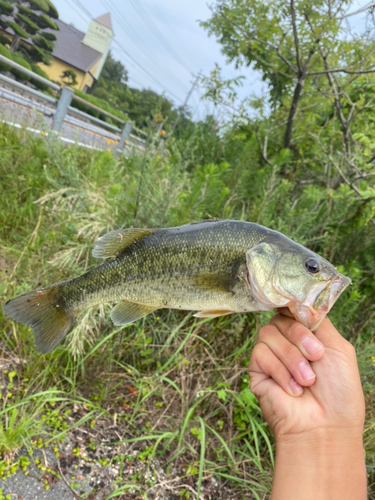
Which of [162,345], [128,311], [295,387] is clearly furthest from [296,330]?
[162,345]

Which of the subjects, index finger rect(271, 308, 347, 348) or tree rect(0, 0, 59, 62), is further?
tree rect(0, 0, 59, 62)

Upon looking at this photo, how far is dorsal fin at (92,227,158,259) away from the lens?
162cm

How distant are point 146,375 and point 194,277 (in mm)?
1985

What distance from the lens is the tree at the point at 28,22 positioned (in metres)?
6.50

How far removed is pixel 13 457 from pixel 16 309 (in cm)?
154

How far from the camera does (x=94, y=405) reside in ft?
9.59

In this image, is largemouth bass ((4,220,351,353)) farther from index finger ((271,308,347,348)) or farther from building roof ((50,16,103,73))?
building roof ((50,16,103,73))

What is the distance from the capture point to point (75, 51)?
49.2 ft

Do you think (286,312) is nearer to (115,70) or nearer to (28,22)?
(28,22)

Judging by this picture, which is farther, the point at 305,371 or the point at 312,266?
the point at 305,371

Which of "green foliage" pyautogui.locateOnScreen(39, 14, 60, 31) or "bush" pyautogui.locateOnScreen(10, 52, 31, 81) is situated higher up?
"green foliage" pyautogui.locateOnScreen(39, 14, 60, 31)

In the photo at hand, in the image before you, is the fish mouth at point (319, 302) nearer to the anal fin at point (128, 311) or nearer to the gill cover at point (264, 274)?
the gill cover at point (264, 274)

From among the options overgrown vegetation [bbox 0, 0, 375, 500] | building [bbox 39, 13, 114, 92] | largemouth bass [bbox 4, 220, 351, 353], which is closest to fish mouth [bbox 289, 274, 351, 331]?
largemouth bass [bbox 4, 220, 351, 353]

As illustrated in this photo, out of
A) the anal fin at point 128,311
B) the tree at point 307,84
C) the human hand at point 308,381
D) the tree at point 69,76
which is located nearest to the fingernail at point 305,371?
the human hand at point 308,381
